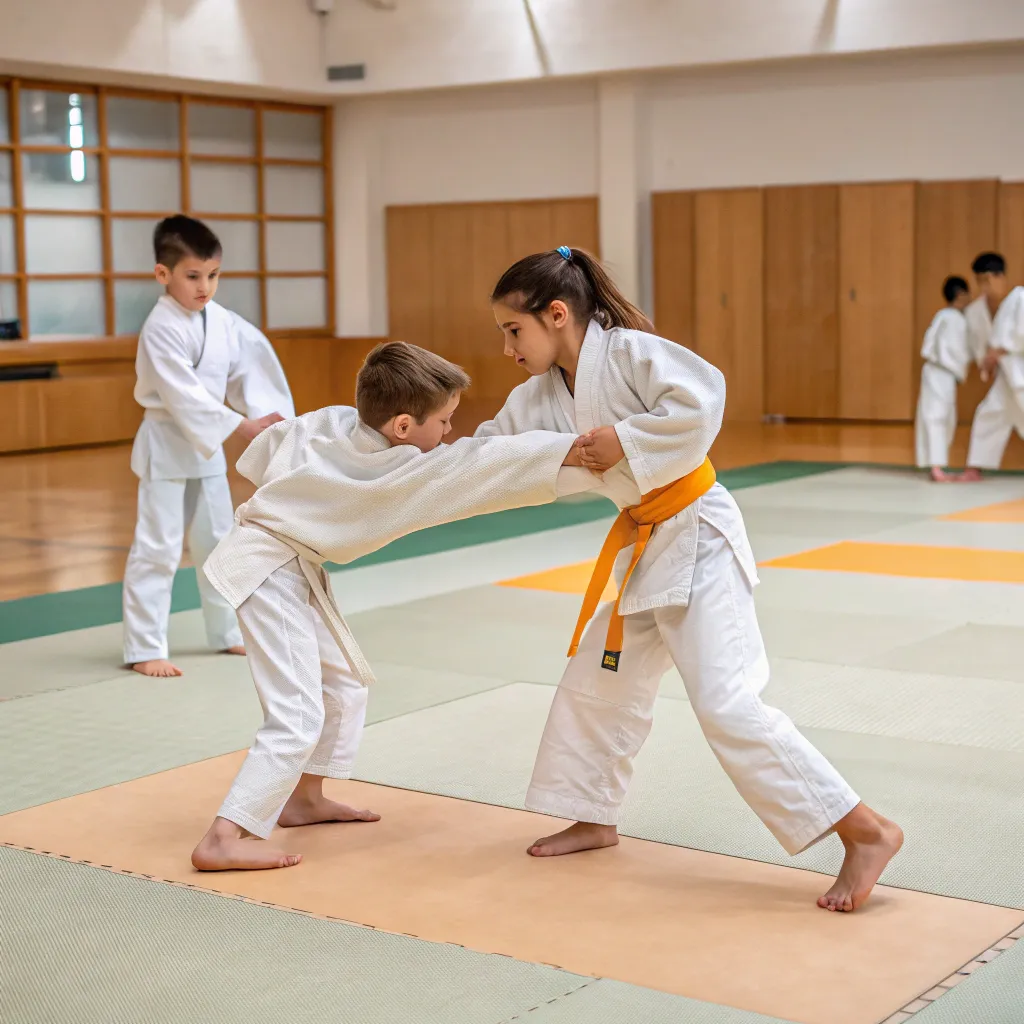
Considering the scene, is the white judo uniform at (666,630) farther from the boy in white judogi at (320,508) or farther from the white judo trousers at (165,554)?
the white judo trousers at (165,554)

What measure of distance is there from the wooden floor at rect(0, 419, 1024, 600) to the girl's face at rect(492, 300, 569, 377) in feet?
12.6

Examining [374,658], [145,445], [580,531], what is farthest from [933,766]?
[580,531]

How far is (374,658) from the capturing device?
4770 mm

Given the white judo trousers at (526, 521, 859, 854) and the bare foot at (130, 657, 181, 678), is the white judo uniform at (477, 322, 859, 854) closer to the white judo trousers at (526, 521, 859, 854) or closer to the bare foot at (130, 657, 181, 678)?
the white judo trousers at (526, 521, 859, 854)

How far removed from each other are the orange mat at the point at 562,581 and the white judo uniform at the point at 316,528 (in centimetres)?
299

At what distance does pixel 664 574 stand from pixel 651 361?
1.27 feet

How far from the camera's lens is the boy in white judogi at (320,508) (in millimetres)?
2744

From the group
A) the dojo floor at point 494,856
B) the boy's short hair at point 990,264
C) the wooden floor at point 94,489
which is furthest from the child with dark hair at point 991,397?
the dojo floor at point 494,856

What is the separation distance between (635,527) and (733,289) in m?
11.8

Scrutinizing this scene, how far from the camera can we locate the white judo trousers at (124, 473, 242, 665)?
471 cm

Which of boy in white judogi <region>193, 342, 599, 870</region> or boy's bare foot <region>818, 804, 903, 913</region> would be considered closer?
boy's bare foot <region>818, 804, 903, 913</region>

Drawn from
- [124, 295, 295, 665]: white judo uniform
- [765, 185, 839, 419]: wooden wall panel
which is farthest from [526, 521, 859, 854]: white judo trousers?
[765, 185, 839, 419]: wooden wall panel

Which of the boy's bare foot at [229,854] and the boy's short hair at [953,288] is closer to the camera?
the boy's bare foot at [229,854]

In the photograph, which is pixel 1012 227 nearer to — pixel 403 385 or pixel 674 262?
pixel 674 262
